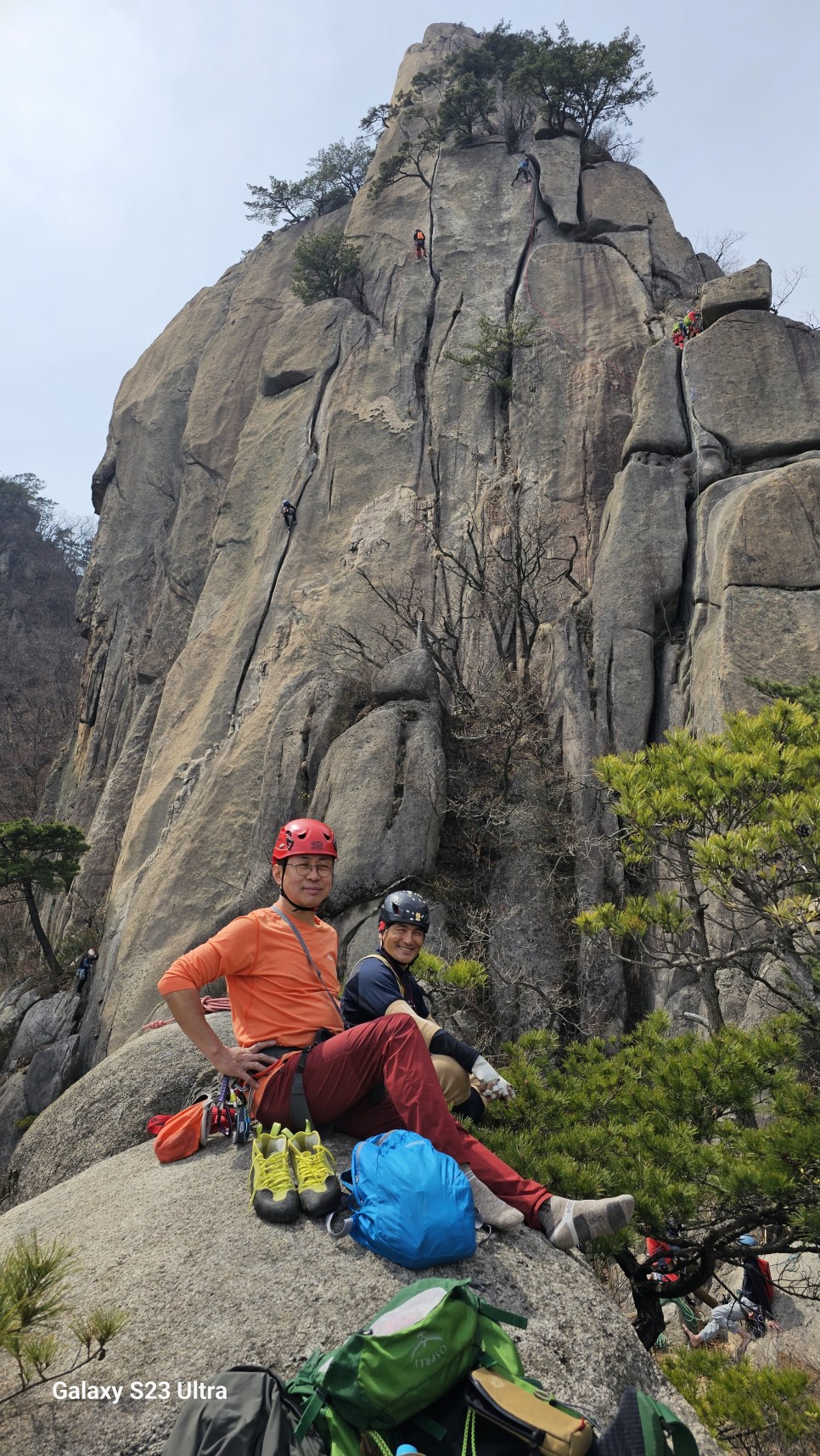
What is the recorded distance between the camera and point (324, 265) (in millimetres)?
26219

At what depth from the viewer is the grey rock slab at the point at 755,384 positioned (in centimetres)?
1424

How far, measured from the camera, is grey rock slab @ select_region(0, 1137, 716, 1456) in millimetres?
2717

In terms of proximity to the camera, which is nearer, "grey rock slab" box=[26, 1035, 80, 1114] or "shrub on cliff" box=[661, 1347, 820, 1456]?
"shrub on cliff" box=[661, 1347, 820, 1456]

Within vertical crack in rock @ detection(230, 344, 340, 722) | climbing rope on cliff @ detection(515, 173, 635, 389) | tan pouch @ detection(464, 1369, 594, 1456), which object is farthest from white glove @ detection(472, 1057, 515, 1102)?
climbing rope on cliff @ detection(515, 173, 635, 389)

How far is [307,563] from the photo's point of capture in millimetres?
20531

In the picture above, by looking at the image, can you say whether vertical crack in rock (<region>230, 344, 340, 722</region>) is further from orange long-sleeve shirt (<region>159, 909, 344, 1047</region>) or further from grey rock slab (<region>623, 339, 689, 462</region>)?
orange long-sleeve shirt (<region>159, 909, 344, 1047</region>)

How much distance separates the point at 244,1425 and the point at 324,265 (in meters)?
29.0

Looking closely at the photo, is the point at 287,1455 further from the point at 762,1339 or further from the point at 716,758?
the point at 762,1339

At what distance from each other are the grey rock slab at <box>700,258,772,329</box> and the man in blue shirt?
50.6 feet

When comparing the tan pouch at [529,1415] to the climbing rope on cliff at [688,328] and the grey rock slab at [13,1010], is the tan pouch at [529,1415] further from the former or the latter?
the grey rock slab at [13,1010]

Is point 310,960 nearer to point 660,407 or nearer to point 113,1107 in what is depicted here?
point 113,1107

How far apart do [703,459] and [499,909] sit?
854 cm

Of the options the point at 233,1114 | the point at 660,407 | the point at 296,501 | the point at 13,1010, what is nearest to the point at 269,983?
the point at 233,1114

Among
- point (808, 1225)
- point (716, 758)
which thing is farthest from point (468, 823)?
point (808, 1225)
